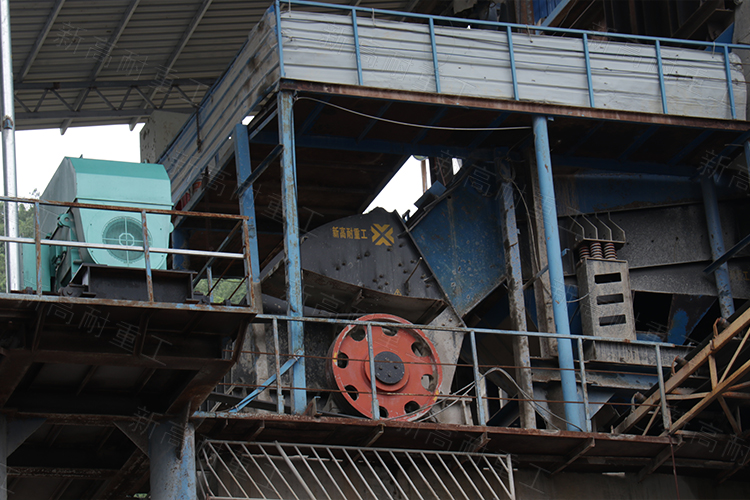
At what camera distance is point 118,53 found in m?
27.2

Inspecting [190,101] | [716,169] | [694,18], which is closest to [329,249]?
[716,169]

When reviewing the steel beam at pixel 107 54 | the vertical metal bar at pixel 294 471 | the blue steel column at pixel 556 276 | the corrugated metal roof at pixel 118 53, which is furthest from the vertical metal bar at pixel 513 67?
the steel beam at pixel 107 54

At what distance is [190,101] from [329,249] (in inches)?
547

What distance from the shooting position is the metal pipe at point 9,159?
1429 centimetres

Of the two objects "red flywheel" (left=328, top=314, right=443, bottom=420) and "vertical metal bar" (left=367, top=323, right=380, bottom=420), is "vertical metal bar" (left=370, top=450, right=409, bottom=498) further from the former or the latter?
"red flywheel" (left=328, top=314, right=443, bottom=420)

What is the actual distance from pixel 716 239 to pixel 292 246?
29.4 feet

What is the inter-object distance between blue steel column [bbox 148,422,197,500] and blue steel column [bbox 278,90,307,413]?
194cm

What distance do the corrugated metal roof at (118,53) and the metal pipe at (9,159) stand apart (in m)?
8.22

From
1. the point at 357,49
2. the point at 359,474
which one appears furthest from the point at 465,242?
the point at 359,474

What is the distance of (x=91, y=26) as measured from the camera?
84.0ft

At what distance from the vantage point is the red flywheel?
15.3 meters

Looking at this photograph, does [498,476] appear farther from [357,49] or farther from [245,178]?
[357,49]

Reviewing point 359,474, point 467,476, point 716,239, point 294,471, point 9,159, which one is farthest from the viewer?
point 716,239

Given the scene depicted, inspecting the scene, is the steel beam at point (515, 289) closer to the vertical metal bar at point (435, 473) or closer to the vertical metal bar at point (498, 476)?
the vertical metal bar at point (498, 476)
